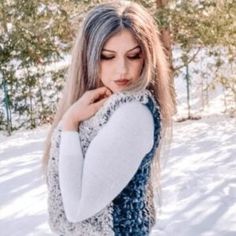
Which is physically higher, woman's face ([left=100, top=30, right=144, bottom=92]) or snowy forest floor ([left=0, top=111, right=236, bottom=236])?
woman's face ([left=100, top=30, right=144, bottom=92])

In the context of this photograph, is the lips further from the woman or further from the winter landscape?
the winter landscape

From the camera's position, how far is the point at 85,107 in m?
1.19

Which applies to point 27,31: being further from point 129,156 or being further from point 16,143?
point 129,156

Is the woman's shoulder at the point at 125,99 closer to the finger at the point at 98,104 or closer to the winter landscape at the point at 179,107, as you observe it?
the finger at the point at 98,104

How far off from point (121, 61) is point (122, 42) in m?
0.04

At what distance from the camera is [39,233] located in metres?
2.88

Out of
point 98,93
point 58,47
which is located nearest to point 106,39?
Answer: point 98,93

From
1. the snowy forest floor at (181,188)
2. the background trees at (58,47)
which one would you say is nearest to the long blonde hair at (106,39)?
the snowy forest floor at (181,188)

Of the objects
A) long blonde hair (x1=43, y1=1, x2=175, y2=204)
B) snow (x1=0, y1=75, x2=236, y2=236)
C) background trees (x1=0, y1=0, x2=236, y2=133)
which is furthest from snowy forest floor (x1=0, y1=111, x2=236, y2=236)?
long blonde hair (x1=43, y1=1, x2=175, y2=204)

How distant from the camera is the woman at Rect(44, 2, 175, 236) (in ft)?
3.48

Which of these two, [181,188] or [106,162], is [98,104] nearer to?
[106,162]

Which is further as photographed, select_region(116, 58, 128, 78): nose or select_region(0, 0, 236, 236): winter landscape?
select_region(0, 0, 236, 236): winter landscape

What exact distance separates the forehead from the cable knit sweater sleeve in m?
0.13

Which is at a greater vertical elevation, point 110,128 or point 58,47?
point 110,128
